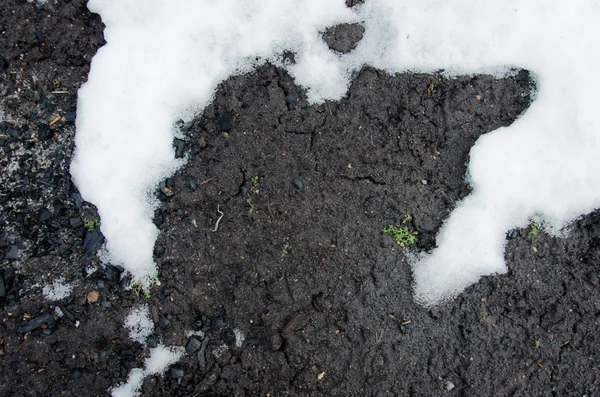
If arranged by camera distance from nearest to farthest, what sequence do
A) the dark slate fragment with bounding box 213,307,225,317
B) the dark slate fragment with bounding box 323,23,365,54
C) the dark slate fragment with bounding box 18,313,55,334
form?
the dark slate fragment with bounding box 18,313,55,334 → the dark slate fragment with bounding box 213,307,225,317 → the dark slate fragment with bounding box 323,23,365,54

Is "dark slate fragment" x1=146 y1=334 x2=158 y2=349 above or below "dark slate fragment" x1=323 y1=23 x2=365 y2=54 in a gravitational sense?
below

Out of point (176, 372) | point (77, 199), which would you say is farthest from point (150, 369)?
point (77, 199)

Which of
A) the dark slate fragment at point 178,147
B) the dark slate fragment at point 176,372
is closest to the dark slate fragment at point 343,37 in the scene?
the dark slate fragment at point 178,147

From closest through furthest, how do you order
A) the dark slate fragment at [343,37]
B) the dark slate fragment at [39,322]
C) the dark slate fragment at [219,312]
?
the dark slate fragment at [39,322] → the dark slate fragment at [219,312] → the dark slate fragment at [343,37]

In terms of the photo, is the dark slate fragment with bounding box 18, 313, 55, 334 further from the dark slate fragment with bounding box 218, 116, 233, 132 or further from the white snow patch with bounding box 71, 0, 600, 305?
the dark slate fragment with bounding box 218, 116, 233, 132

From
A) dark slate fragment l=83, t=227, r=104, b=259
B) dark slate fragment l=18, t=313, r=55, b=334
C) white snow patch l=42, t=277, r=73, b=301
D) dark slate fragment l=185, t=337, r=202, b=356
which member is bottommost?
dark slate fragment l=185, t=337, r=202, b=356

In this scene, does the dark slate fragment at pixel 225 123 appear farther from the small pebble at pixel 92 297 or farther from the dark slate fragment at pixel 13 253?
the dark slate fragment at pixel 13 253

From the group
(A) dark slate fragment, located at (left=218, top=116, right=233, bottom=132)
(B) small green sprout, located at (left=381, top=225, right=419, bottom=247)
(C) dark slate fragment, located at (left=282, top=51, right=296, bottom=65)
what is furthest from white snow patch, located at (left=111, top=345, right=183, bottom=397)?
(C) dark slate fragment, located at (left=282, top=51, right=296, bottom=65)
